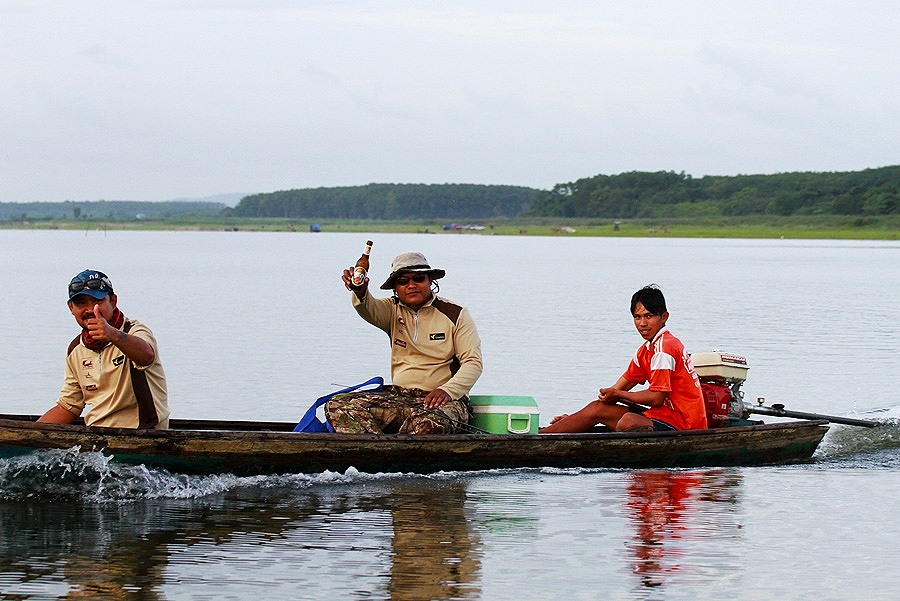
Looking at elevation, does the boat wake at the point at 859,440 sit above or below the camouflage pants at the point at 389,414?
below

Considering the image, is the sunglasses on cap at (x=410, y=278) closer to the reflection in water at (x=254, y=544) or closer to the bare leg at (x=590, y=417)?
the reflection in water at (x=254, y=544)

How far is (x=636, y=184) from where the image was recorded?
155875 millimetres

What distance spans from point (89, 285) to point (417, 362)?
9.85 ft

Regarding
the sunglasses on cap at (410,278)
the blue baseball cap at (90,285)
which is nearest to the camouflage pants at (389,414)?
the sunglasses on cap at (410,278)

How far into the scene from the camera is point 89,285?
891cm

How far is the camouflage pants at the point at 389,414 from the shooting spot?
36.0 ft

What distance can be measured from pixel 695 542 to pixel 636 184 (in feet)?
488

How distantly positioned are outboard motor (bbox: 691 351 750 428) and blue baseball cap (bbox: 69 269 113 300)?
5.87 meters

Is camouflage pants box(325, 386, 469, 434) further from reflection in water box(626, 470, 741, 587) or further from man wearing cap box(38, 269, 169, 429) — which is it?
reflection in water box(626, 470, 741, 587)

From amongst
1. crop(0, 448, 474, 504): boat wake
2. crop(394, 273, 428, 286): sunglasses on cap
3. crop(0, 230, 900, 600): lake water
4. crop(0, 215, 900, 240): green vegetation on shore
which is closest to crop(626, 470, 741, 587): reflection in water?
crop(0, 230, 900, 600): lake water

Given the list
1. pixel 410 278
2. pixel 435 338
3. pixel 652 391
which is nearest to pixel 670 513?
pixel 652 391

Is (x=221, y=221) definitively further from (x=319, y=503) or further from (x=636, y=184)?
(x=319, y=503)

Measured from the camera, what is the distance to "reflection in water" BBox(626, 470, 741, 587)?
28.2 ft

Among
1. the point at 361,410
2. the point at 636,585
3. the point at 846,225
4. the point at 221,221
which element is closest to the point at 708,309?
the point at 361,410
